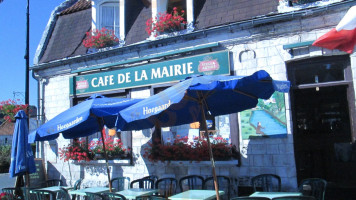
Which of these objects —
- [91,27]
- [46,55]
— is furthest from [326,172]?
[46,55]

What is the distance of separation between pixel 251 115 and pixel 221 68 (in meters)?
1.25

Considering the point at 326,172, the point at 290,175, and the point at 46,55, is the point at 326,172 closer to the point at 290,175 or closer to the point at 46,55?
the point at 290,175

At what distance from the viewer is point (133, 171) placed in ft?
28.7

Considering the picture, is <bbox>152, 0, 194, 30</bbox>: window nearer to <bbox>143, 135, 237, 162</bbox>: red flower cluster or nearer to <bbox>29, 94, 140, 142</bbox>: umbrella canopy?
<bbox>29, 94, 140, 142</bbox>: umbrella canopy

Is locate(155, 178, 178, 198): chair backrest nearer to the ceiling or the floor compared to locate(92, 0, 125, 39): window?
nearer to the floor

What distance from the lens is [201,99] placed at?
5562 millimetres

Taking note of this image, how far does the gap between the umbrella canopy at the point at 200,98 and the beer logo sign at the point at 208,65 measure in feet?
4.57

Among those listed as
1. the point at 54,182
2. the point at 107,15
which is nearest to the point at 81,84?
the point at 107,15

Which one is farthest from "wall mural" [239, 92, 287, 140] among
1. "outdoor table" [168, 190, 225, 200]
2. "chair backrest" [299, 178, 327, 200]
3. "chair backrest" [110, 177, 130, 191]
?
"chair backrest" [110, 177, 130, 191]

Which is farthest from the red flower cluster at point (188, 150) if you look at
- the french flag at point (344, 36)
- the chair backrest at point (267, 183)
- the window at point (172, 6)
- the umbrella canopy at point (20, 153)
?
the french flag at point (344, 36)

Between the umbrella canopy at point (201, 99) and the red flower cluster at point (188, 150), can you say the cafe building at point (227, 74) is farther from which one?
the umbrella canopy at point (201, 99)

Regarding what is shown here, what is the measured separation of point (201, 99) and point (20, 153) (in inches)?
198

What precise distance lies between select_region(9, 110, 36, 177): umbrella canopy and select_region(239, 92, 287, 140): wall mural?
5.14 meters

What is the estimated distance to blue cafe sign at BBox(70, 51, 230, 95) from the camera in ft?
25.5
